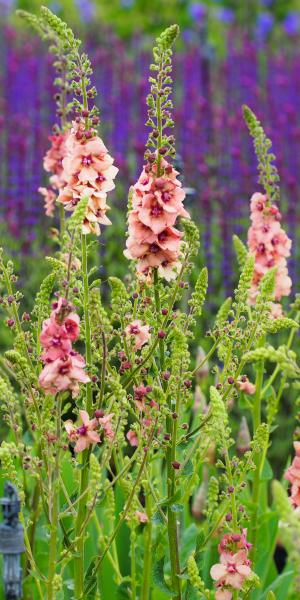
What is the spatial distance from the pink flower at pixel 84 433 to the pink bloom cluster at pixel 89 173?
1.07 ft

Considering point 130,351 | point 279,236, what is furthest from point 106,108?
point 130,351

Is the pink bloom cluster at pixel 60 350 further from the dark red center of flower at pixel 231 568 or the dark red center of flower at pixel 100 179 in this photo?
the dark red center of flower at pixel 231 568

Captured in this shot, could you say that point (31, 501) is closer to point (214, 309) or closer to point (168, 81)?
point (168, 81)

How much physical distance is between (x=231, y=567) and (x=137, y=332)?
17.8 inches

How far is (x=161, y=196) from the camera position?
1793mm

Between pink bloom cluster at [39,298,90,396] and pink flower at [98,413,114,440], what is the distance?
0.20 metres

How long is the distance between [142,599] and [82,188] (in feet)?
2.77

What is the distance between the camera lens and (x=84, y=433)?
71.7 inches

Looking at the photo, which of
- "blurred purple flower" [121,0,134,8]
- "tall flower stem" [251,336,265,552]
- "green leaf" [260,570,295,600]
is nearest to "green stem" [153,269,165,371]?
"tall flower stem" [251,336,265,552]

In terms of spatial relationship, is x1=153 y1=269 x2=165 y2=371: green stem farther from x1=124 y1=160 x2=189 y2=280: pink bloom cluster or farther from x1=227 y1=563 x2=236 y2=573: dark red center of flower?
x1=227 y1=563 x2=236 y2=573: dark red center of flower

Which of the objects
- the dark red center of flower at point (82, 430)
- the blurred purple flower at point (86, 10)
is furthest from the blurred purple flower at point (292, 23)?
the dark red center of flower at point (82, 430)

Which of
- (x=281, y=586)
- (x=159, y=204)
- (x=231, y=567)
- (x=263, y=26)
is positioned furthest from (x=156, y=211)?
(x=263, y=26)

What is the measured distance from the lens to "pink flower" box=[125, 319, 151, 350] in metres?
1.93

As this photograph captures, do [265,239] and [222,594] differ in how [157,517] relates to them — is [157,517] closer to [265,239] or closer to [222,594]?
[222,594]
